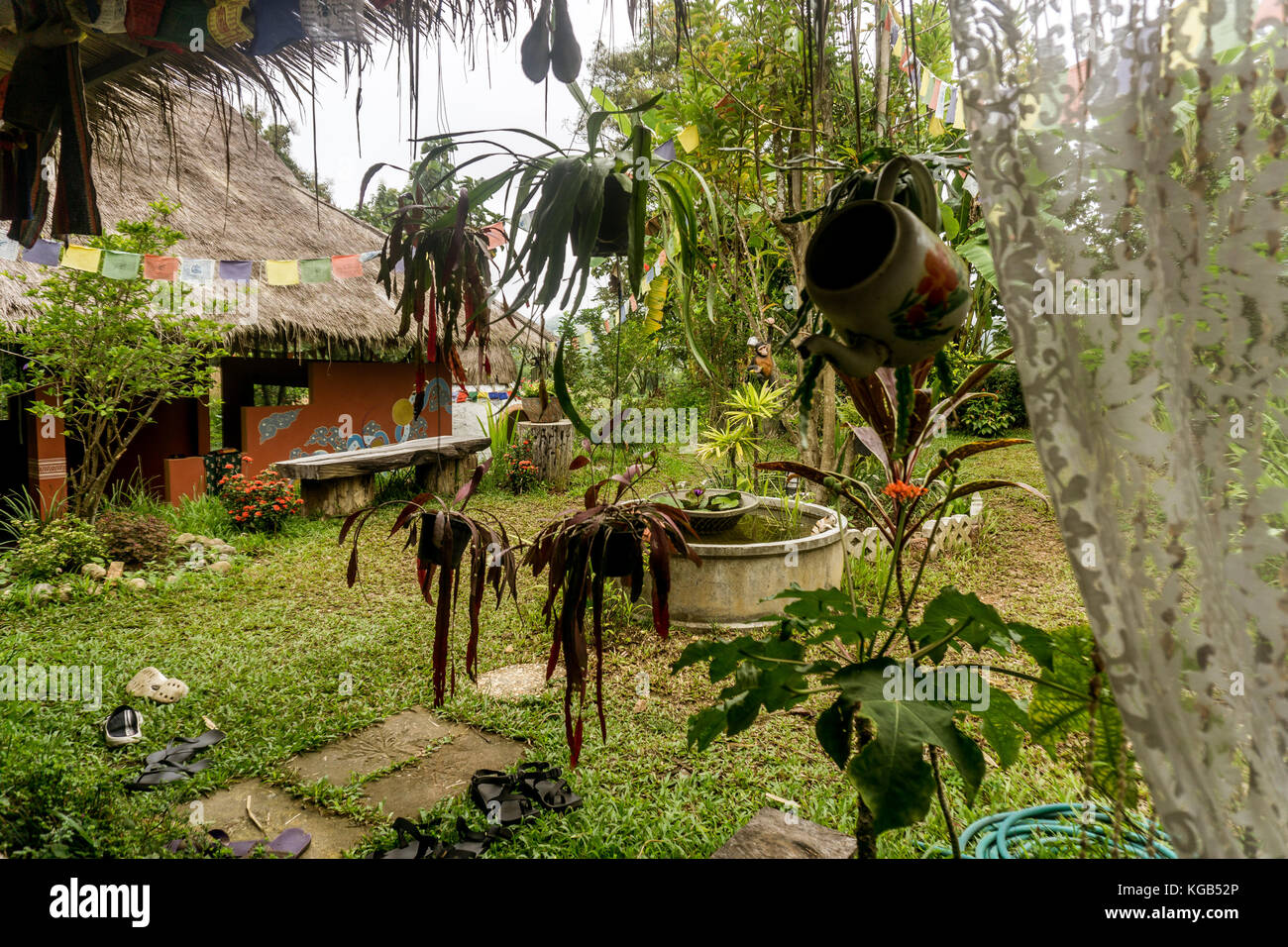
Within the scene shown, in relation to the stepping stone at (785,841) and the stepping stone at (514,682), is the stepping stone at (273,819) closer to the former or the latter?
the stepping stone at (514,682)

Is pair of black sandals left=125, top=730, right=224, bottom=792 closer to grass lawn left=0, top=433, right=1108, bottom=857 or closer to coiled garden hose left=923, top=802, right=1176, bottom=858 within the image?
grass lawn left=0, top=433, right=1108, bottom=857

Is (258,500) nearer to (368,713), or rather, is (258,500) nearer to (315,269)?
(315,269)

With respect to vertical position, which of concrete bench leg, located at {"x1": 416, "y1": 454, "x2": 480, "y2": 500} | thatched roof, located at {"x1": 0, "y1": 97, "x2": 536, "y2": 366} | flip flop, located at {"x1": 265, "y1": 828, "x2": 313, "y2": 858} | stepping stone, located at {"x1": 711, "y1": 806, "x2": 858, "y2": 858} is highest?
thatched roof, located at {"x1": 0, "y1": 97, "x2": 536, "y2": 366}

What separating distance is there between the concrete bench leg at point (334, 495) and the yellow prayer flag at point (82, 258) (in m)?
2.15

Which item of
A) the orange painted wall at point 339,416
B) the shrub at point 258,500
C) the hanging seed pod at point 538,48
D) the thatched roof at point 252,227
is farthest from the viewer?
the orange painted wall at point 339,416

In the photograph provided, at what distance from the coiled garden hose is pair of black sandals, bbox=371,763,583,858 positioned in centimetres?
102

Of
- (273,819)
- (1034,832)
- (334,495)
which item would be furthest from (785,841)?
(334,495)

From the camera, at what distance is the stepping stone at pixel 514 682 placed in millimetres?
2580

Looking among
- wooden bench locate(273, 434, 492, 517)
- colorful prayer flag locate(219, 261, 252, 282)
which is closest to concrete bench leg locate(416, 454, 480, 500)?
wooden bench locate(273, 434, 492, 517)

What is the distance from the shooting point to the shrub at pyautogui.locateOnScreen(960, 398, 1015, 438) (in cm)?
840

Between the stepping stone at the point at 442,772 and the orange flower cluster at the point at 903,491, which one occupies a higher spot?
the orange flower cluster at the point at 903,491

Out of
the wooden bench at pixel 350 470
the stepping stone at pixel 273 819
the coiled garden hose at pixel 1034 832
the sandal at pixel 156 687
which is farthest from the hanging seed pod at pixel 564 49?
the wooden bench at pixel 350 470
